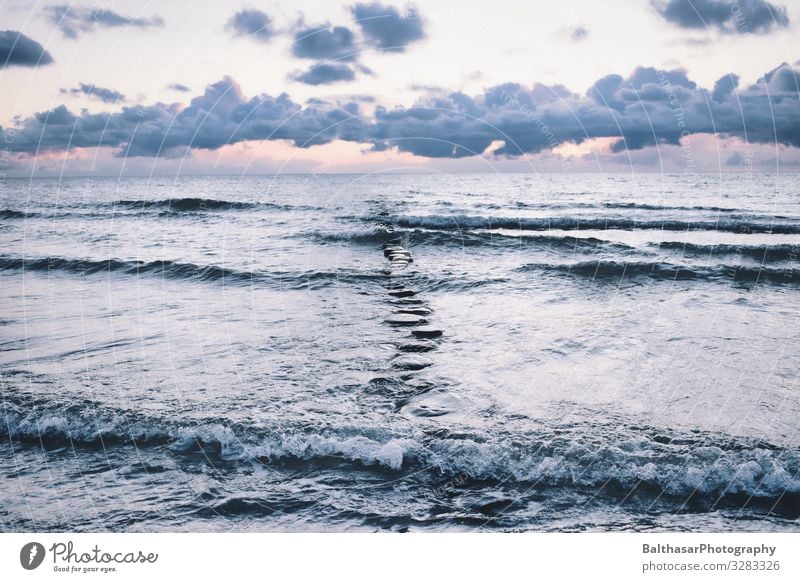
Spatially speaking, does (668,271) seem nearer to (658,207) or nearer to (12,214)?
(658,207)

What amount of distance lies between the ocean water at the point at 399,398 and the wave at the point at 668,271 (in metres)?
0.14

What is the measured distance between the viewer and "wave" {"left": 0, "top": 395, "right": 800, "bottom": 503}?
580 cm

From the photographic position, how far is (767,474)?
5.85 metres

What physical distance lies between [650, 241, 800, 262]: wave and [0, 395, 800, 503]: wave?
1759cm

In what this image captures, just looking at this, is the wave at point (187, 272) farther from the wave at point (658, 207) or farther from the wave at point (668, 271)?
the wave at point (658, 207)

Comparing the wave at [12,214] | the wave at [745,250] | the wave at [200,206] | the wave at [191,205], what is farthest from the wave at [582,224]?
the wave at [12,214]

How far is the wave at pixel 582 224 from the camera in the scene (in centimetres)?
2836

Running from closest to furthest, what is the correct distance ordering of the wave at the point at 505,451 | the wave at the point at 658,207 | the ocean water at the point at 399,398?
the ocean water at the point at 399,398, the wave at the point at 505,451, the wave at the point at 658,207

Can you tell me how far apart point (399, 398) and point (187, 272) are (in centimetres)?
1306

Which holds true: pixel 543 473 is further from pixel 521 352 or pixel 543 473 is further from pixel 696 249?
pixel 696 249
